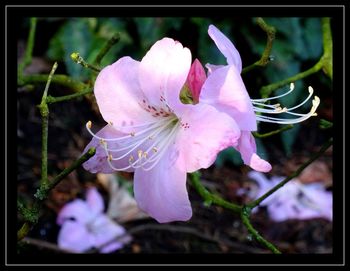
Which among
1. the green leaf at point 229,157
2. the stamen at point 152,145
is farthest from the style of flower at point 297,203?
the stamen at point 152,145

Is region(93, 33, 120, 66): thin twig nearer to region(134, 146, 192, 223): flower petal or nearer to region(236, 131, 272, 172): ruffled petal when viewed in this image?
region(134, 146, 192, 223): flower petal

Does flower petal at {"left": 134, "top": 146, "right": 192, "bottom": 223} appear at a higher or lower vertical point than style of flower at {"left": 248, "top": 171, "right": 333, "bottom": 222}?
higher

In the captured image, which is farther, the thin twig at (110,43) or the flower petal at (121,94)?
the thin twig at (110,43)

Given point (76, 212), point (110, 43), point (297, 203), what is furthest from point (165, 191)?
point (297, 203)

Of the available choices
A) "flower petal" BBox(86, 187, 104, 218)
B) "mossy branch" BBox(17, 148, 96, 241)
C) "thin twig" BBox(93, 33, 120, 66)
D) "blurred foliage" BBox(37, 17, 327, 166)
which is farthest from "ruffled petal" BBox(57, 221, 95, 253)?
"mossy branch" BBox(17, 148, 96, 241)

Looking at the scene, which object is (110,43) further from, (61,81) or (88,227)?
(88,227)

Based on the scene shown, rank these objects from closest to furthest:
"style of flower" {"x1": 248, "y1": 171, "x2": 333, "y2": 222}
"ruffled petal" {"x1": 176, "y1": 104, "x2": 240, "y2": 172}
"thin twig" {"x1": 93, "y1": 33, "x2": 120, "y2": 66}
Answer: "ruffled petal" {"x1": 176, "y1": 104, "x2": 240, "y2": 172}
"thin twig" {"x1": 93, "y1": 33, "x2": 120, "y2": 66}
"style of flower" {"x1": 248, "y1": 171, "x2": 333, "y2": 222}

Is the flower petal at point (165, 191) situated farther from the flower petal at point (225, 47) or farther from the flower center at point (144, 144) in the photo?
the flower petal at point (225, 47)
